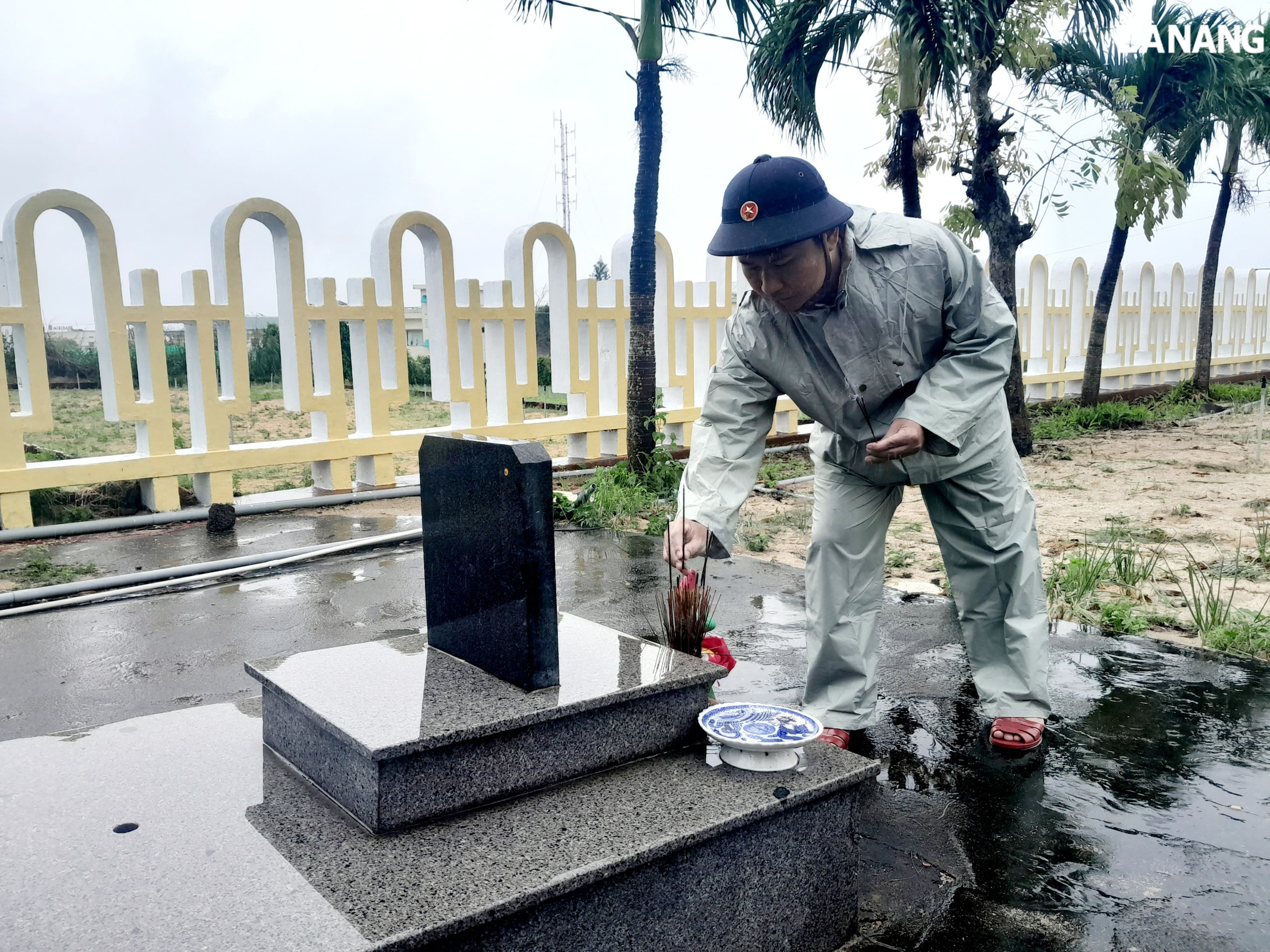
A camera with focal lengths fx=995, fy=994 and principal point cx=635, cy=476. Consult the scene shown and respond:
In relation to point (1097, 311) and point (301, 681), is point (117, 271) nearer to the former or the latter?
point (301, 681)

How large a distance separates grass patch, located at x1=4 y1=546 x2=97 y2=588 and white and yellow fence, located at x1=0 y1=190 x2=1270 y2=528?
102 centimetres

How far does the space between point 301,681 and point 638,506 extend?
499 cm

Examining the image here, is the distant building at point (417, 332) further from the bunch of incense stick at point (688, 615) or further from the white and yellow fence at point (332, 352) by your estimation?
the bunch of incense stick at point (688, 615)

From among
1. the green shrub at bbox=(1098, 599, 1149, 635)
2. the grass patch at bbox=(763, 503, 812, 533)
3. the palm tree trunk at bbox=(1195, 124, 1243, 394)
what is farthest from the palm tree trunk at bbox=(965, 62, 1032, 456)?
the palm tree trunk at bbox=(1195, 124, 1243, 394)

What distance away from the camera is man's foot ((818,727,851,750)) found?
3127 millimetres

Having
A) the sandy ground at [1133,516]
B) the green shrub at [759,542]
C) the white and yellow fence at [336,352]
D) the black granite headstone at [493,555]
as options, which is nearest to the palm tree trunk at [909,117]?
the white and yellow fence at [336,352]

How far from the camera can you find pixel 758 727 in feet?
8.11

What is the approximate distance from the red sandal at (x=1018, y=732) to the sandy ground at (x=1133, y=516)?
1.60 meters

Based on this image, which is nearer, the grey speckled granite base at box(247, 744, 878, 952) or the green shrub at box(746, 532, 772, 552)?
the grey speckled granite base at box(247, 744, 878, 952)

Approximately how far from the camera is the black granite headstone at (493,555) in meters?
2.48

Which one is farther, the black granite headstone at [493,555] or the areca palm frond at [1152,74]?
the areca palm frond at [1152,74]

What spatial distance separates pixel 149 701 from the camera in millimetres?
3709

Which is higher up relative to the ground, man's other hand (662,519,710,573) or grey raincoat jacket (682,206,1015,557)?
grey raincoat jacket (682,206,1015,557)

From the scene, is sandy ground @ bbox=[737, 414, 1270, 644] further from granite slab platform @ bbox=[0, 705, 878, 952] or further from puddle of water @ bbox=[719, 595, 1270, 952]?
granite slab platform @ bbox=[0, 705, 878, 952]
